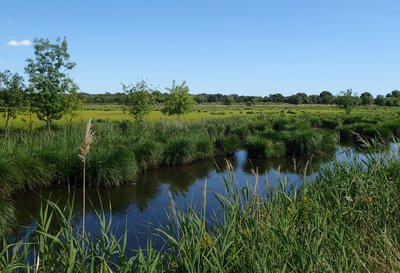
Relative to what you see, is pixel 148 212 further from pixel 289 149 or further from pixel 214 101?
pixel 214 101

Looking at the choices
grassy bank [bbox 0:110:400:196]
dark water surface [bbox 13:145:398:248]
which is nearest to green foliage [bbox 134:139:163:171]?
grassy bank [bbox 0:110:400:196]

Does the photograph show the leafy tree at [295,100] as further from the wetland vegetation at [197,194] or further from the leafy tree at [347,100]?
the wetland vegetation at [197,194]

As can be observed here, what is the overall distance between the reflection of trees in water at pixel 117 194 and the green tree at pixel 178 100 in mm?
16565

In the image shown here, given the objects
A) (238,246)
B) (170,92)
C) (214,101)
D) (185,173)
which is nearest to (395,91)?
(214,101)

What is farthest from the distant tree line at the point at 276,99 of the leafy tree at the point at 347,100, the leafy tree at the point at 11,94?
the leafy tree at the point at 11,94

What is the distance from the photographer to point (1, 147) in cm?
1105

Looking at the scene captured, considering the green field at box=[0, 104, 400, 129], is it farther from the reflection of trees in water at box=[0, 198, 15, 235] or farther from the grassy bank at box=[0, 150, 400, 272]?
the grassy bank at box=[0, 150, 400, 272]

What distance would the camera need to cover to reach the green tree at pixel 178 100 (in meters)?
31.8

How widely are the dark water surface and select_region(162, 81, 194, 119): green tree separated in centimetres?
1576

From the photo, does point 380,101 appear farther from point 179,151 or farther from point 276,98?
point 179,151

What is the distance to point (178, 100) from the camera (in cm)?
3156

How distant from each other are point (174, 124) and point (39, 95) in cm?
810

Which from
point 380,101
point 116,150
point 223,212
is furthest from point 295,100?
point 223,212

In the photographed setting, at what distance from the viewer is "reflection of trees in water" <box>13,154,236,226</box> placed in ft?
31.7
